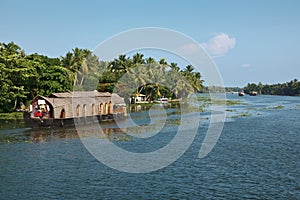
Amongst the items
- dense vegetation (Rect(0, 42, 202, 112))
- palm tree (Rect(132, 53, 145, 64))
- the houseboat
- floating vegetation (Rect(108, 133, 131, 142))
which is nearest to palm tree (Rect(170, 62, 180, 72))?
dense vegetation (Rect(0, 42, 202, 112))

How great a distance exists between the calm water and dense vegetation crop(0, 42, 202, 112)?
20.3m

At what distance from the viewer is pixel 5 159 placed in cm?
A: 2153

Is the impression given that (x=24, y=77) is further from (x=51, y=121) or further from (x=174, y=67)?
(x=174, y=67)

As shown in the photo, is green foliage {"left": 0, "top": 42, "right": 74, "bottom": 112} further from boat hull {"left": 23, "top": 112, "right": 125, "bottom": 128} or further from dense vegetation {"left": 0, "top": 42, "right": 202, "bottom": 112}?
boat hull {"left": 23, "top": 112, "right": 125, "bottom": 128}

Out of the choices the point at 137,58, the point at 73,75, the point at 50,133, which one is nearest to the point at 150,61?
the point at 137,58

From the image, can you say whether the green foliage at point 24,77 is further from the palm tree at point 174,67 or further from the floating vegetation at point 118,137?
the palm tree at point 174,67

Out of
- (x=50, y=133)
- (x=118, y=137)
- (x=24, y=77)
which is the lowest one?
(x=118, y=137)

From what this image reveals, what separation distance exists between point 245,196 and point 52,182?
9421mm

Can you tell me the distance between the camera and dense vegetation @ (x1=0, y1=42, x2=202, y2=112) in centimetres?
4612

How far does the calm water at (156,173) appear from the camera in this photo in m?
15.2

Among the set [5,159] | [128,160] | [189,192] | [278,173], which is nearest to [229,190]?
[189,192]

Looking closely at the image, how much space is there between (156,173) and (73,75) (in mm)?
42872

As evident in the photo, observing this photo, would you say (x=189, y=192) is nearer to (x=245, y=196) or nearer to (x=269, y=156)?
(x=245, y=196)

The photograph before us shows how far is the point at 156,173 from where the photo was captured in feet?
60.4
